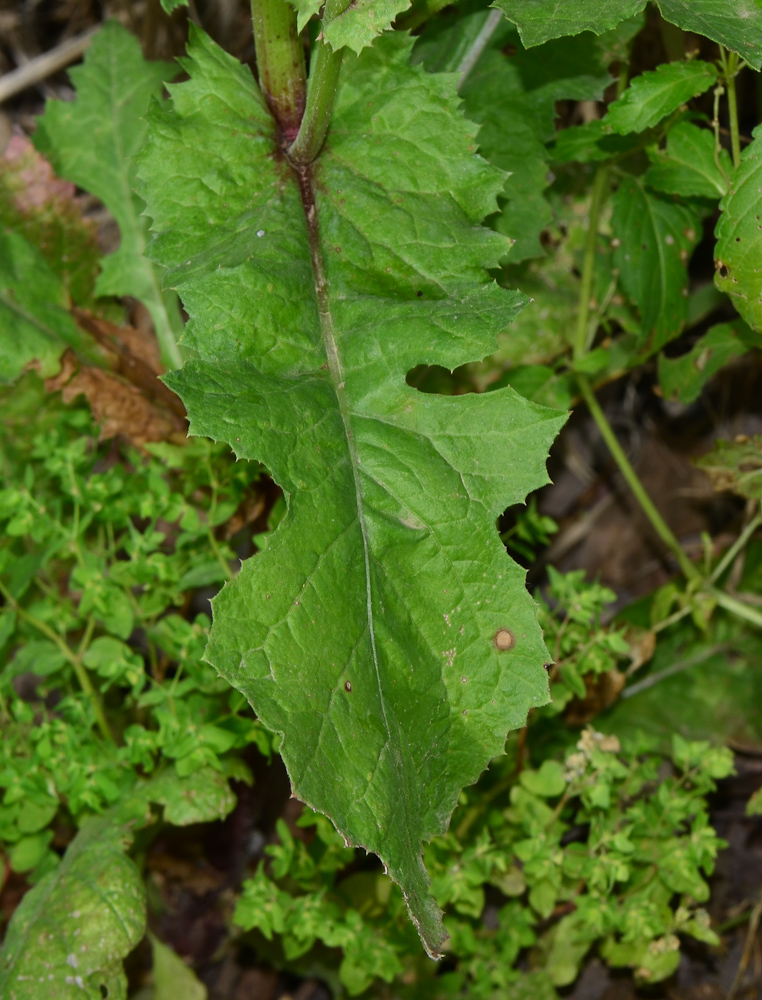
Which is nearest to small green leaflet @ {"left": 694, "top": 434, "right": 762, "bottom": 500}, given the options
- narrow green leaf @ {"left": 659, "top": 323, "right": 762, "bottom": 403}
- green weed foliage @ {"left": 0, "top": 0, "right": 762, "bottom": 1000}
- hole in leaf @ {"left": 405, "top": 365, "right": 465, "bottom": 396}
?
green weed foliage @ {"left": 0, "top": 0, "right": 762, "bottom": 1000}

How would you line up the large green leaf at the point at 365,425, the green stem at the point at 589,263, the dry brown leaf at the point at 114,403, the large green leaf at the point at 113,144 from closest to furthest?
the large green leaf at the point at 365,425, the green stem at the point at 589,263, the dry brown leaf at the point at 114,403, the large green leaf at the point at 113,144

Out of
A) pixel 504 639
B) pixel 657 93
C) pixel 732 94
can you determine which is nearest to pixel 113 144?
pixel 657 93

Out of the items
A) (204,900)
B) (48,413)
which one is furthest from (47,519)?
(204,900)

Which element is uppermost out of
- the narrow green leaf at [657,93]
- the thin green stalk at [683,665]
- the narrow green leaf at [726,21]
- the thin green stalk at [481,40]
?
the narrow green leaf at [726,21]

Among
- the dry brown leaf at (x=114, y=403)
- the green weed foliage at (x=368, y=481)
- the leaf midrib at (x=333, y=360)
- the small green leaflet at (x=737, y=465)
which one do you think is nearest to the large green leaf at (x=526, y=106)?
the green weed foliage at (x=368, y=481)

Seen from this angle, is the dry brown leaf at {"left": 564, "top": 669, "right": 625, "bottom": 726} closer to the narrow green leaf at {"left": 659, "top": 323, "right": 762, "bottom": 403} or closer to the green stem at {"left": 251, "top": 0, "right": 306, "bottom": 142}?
the narrow green leaf at {"left": 659, "top": 323, "right": 762, "bottom": 403}

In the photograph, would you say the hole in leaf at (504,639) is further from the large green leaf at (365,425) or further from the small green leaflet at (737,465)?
the small green leaflet at (737,465)

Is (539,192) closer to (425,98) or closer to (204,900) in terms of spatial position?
(425,98)
